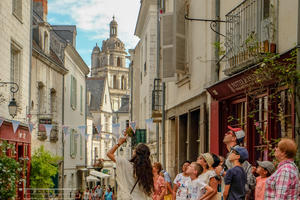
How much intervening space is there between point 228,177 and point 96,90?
84064 millimetres

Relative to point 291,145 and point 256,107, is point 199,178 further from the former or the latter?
point 291,145

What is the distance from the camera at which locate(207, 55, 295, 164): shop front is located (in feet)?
28.5

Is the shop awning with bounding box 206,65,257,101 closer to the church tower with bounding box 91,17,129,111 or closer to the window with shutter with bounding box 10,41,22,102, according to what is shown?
the window with shutter with bounding box 10,41,22,102

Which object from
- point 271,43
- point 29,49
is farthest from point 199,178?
point 29,49

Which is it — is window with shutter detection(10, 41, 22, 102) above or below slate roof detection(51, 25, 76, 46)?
below

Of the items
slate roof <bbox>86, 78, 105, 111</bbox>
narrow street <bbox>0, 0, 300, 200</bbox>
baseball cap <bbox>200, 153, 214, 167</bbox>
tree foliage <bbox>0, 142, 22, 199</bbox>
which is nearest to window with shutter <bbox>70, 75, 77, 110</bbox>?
narrow street <bbox>0, 0, 300, 200</bbox>

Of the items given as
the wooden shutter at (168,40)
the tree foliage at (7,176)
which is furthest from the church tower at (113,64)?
the tree foliage at (7,176)

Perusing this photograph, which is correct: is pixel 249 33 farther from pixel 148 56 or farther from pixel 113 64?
pixel 113 64

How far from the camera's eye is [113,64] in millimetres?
140375

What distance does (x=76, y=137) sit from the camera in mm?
38750

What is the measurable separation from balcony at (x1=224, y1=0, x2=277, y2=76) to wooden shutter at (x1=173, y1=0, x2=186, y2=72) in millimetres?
4229

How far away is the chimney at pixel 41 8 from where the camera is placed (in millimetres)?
30677

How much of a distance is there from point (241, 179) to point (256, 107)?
10.4 feet

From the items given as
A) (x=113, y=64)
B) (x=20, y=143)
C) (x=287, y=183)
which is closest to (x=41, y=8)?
(x=20, y=143)
